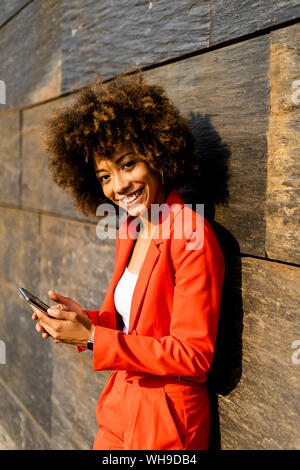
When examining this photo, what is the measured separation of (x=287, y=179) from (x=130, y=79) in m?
0.77

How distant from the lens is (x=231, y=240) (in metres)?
1.72

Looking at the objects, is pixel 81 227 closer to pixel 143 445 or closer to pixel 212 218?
pixel 212 218

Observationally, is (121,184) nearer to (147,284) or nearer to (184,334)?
(147,284)

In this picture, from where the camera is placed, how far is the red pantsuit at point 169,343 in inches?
57.2

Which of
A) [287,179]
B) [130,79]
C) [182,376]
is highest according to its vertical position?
[130,79]

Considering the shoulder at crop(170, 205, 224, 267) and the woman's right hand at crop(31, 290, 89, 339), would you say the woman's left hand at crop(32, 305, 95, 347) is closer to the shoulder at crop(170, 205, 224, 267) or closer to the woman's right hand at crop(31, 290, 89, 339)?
the woman's right hand at crop(31, 290, 89, 339)

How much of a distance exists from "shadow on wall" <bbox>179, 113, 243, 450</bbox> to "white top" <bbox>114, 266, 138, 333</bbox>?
38 cm

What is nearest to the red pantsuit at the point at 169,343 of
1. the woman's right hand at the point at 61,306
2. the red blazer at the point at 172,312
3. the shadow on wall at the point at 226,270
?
the red blazer at the point at 172,312

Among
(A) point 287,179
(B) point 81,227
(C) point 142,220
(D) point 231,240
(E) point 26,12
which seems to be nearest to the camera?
(A) point 287,179

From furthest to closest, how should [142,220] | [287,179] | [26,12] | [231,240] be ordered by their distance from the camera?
[26,12] → [142,220] → [231,240] → [287,179]

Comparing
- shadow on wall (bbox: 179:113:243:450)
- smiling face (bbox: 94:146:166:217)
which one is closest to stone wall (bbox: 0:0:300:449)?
shadow on wall (bbox: 179:113:243:450)

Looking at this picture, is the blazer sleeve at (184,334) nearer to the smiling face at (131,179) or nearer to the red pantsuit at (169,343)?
the red pantsuit at (169,343)

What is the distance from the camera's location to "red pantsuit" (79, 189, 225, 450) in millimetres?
1452

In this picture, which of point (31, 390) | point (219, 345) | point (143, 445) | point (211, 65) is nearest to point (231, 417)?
point (219, 345)
